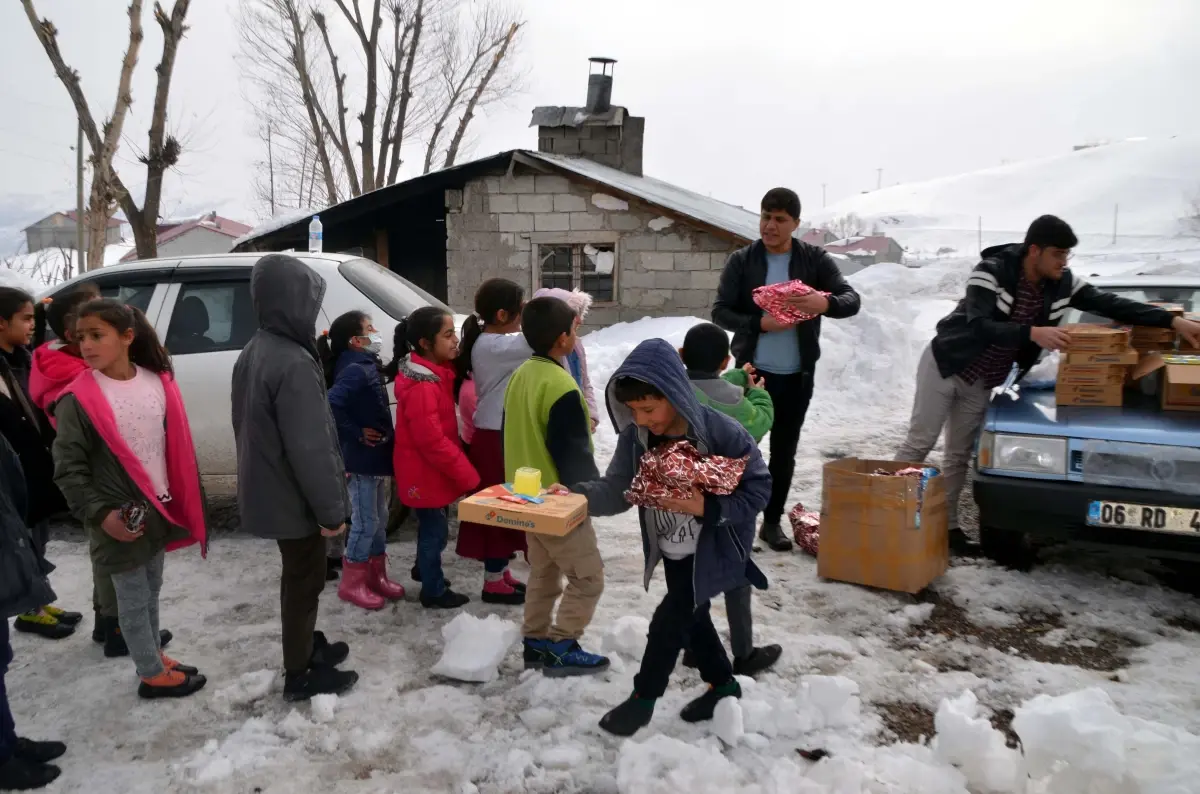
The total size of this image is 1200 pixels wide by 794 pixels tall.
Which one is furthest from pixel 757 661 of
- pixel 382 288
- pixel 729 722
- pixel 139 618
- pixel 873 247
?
pixel 873 247

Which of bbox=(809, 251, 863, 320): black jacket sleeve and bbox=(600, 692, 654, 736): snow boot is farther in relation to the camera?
bbox=(809, 251, 863, 320): black jacket sleeve

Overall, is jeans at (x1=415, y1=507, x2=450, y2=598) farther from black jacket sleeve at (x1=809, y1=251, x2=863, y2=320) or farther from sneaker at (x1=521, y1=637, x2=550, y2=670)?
black jacket sleeve at (x1=809, y1=251, x2=863, y2=320)

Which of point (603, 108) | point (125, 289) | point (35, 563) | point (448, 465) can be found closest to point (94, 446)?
point (35, 563)

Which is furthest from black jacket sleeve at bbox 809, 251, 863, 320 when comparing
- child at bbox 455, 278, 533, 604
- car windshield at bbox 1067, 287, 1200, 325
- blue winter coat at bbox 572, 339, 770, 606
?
blue winter coat at bbox 572, 339, 770, 606

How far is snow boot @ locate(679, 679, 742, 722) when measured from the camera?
2988 mm

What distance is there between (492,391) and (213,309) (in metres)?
2.43

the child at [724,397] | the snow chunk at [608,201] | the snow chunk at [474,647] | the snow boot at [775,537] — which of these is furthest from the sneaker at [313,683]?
the snow chunk at [608,201]

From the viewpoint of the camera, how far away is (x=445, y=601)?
4.13m

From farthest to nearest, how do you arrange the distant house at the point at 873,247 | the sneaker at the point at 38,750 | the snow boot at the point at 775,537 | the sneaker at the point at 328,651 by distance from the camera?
the distant house at the point at 873,247, the snow boot at the point at 775,537, the sneaker at the point at 328,651, the sneaker at the point at 38,750

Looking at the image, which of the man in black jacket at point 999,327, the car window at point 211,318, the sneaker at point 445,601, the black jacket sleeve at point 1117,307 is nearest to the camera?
the sneaker at point 445,601

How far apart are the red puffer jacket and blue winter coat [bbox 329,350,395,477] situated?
144 millimetres

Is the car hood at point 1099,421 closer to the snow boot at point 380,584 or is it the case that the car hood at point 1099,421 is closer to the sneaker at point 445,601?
the sneaker at point 445,601

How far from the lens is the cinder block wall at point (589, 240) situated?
43.1ft

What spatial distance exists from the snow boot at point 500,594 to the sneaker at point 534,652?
0.73 metres
